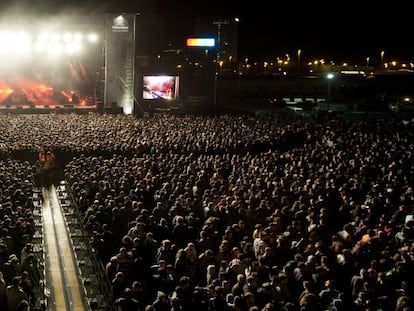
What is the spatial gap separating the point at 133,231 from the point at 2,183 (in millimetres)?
5243

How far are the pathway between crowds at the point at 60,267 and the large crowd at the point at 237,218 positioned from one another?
0.75 metres

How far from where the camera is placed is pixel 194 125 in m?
27.1

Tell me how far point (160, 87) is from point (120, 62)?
5.16 m

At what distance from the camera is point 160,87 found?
41.9 m

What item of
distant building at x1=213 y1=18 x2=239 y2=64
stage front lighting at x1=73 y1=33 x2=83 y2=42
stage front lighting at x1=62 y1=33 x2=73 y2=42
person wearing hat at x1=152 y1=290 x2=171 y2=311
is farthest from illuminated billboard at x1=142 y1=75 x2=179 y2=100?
distant building at x1=213 y1=18 x2=239 y2=64

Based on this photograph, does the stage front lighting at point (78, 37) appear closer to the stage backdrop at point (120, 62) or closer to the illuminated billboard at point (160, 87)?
the stage backdrop at point (120, 62)

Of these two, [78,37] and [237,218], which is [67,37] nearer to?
[78,37]

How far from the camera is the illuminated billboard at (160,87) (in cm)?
4134

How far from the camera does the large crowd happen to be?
7.97m

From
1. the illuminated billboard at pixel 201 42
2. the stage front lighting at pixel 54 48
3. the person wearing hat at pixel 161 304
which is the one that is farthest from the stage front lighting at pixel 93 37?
the person wearing hat at pixel 161 304

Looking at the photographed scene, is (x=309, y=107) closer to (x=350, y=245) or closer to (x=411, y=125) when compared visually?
(x=411, y=125)

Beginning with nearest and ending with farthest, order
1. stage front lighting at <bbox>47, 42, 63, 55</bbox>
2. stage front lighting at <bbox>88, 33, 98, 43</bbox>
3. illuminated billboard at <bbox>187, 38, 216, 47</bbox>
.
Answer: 1. stage front lighting at <bbox>88, 33, 98, 43</bbox>
2. stage front lighting at <bbox>47, 42, 63, 55</bbox>
3. illuminated billboard at <bbox>187, 38, 216, 47</bbox>

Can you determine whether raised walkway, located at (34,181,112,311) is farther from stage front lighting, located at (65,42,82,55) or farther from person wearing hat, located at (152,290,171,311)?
stage front lighting, located at (65,42,82,55)

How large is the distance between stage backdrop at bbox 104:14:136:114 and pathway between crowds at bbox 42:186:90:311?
22.6m
